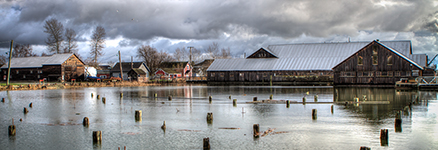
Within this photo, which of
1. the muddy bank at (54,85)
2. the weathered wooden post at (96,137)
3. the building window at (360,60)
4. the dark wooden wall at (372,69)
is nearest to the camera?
the weathered wooden post at (96,137)

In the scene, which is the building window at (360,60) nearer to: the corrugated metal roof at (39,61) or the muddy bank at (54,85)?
the muddy bank at (54,85)

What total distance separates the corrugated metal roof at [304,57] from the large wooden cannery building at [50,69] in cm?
3369

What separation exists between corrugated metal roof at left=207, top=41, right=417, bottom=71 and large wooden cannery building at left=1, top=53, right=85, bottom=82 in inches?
1326

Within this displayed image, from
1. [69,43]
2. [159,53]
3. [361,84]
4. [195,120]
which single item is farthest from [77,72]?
[195,120]

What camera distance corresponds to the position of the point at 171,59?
13238 centimetres

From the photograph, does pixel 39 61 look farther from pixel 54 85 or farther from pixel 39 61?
pixel 54 85

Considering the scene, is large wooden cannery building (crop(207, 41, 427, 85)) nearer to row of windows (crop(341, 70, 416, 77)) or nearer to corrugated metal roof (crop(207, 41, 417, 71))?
corrugated metal roof (crop(207, 41, 417, 71))

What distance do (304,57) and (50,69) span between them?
58585 millimetres

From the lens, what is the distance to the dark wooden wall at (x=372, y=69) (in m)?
59.9

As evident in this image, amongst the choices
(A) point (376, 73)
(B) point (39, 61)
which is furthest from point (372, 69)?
(B) point (39, 61)

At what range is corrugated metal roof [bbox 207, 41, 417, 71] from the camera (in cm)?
7556

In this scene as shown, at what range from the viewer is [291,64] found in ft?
252

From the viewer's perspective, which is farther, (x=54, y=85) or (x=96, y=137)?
(x=54, y=85)

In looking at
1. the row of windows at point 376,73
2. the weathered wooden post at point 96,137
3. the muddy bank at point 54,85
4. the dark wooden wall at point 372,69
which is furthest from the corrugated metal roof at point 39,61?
the weathered wooden post at point 96,137
